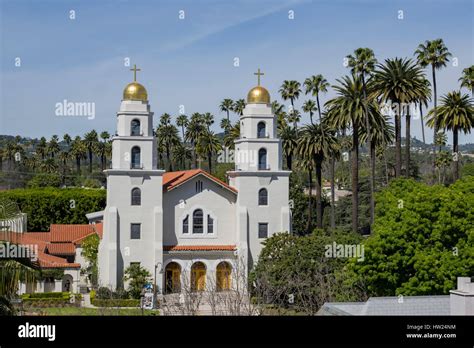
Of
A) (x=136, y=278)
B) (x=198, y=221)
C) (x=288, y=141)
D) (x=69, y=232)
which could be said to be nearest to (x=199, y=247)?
(x=198, y=221)

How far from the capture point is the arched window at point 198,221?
216ft

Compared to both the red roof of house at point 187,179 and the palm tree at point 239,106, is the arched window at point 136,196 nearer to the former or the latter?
the red roof of house at point 187,179

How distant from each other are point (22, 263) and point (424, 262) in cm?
2614

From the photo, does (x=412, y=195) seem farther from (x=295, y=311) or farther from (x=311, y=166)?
(x=311, y=166)

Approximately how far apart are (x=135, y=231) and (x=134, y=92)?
34.0 ft

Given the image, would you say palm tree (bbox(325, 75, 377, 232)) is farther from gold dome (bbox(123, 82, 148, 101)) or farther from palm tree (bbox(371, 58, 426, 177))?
gold dome (bbox(123, 82, 148, 101))

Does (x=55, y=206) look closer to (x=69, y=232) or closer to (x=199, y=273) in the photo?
(x=69, y=232)

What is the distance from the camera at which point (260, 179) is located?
66.1 m

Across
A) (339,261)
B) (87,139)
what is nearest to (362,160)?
(87,139)

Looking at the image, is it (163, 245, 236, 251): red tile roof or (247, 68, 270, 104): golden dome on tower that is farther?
(247, 68, 270, 104): golden dome on tower

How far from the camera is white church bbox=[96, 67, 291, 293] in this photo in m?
63.2

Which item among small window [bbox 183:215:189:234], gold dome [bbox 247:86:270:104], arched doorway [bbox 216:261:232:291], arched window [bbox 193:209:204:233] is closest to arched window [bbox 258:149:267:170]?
gold dome [bbox 247:86:270:104]

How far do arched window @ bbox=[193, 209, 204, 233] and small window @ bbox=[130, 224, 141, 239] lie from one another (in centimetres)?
462
